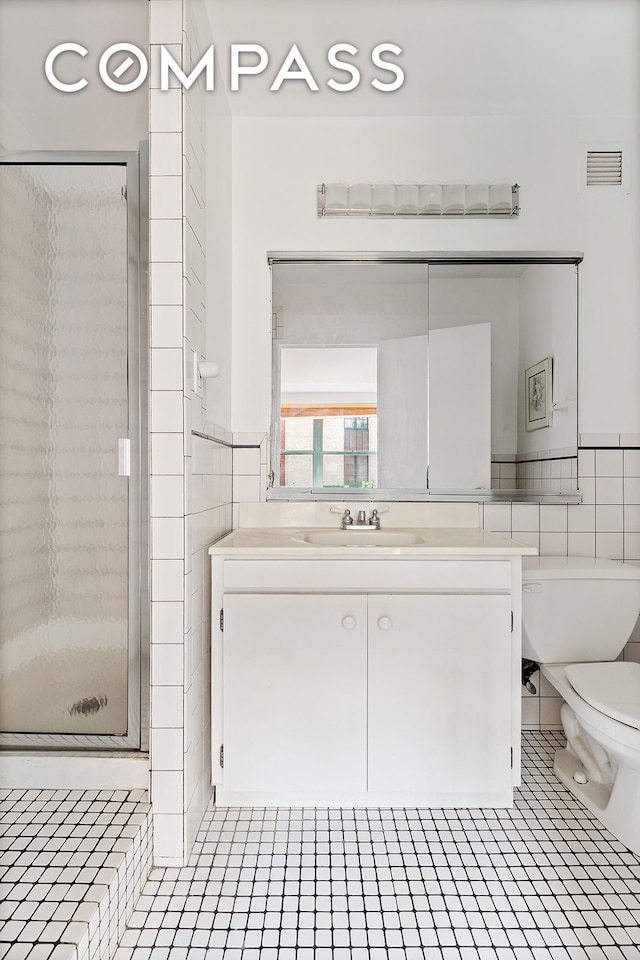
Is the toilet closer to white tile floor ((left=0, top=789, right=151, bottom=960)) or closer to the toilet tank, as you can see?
the toilet tank

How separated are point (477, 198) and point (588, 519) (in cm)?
131

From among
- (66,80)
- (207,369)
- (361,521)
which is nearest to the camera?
(207,369)

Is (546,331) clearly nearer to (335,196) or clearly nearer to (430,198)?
(430,198)

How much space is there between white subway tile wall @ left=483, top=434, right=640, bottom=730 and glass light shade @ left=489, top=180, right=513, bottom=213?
36.6 inches

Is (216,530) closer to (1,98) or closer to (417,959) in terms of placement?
(417,959)

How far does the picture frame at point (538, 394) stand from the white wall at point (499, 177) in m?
0.13

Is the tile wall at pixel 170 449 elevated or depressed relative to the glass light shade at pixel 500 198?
depressed

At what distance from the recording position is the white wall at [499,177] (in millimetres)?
2115

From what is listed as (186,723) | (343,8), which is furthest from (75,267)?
(186,723)

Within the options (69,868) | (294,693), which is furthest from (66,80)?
(69,868)

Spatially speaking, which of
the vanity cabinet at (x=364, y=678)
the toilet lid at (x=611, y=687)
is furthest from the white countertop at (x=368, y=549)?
the toilet lid at (x=611, y=687)

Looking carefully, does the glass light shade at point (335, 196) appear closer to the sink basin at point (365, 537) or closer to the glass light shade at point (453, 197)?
the glass light shade at point (453, 197)

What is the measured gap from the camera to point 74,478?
160cm

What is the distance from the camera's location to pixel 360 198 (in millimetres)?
2107
